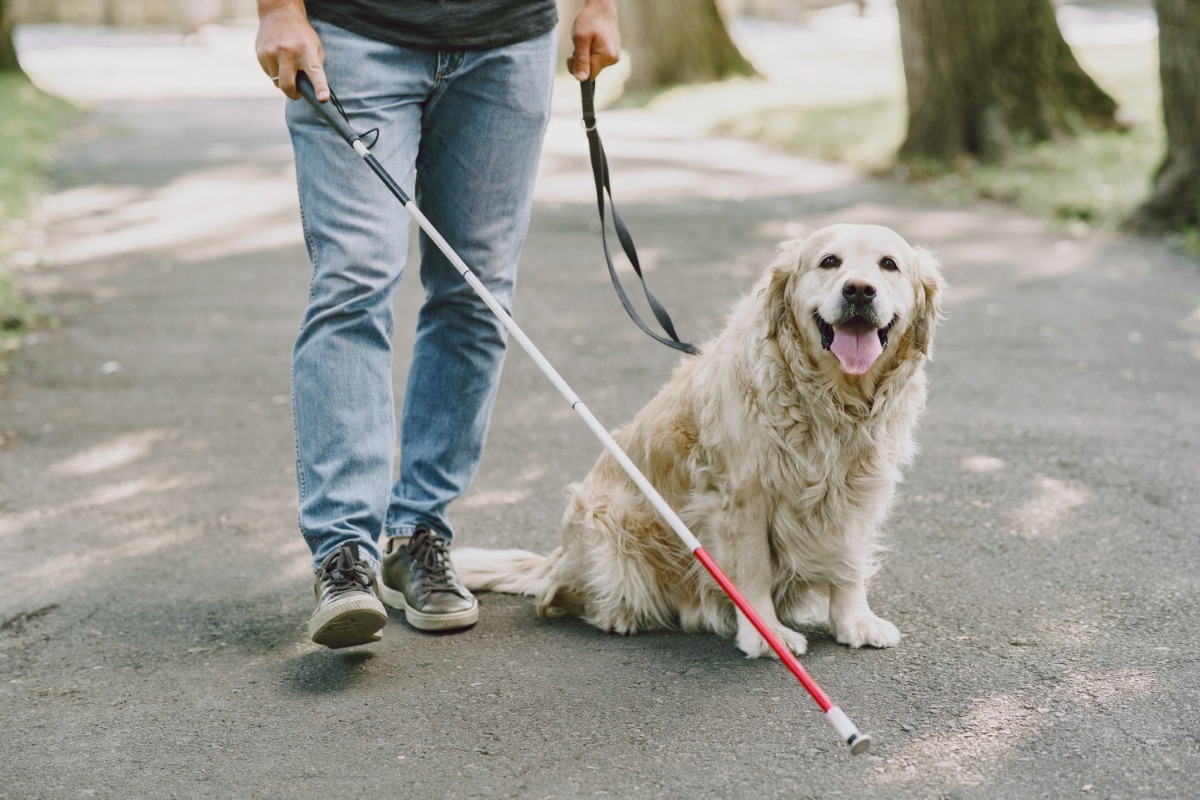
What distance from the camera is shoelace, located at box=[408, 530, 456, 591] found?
12.0 ft

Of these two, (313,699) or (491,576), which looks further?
(491,576)

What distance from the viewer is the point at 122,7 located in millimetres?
36219

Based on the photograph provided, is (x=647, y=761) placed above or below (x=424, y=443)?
below

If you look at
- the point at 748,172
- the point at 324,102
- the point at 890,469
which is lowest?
the point at 748,172

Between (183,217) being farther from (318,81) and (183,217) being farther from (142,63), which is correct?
(142,63)

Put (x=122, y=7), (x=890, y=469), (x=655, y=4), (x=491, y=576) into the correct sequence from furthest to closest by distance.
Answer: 1. (x=122, y=7)
2. (x=655, y=4)
3. (x=491, y=576)
4. (x=890, y=469)

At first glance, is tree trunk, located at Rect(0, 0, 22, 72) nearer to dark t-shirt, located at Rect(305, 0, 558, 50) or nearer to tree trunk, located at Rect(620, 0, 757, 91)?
tree trunk, located at Rect(620, 0, 757, 91)

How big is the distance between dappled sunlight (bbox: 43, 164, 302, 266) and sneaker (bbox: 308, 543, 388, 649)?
6.28 meters

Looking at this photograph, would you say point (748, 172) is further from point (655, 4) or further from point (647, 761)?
point (647, 761)

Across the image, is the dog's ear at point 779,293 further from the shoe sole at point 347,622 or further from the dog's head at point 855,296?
the shoe sole at point 347,622

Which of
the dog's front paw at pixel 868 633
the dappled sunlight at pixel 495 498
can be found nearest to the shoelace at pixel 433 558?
the dappled sunlight at pixel 495 498

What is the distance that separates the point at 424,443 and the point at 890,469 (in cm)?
133

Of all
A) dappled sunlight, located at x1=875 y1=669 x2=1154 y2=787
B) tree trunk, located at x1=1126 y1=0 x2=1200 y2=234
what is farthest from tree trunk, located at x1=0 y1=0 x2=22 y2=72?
dappled sunlight, located at x1=875 y1=669 x2=1154 y2=787

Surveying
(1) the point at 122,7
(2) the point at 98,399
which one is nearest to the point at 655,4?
(2) the point at 98,399
